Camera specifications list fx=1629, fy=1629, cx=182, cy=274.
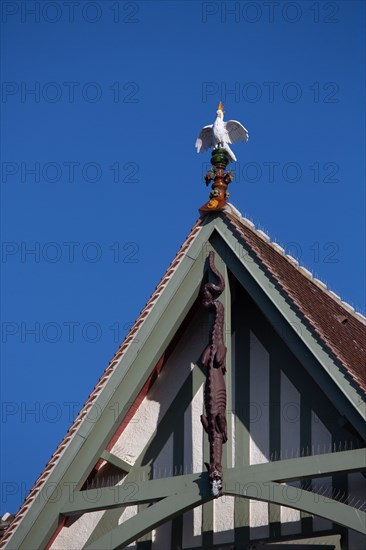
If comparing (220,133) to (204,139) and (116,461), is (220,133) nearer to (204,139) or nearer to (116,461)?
(204,139)

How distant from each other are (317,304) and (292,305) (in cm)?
185

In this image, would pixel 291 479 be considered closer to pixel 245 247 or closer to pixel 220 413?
pixel 220 413

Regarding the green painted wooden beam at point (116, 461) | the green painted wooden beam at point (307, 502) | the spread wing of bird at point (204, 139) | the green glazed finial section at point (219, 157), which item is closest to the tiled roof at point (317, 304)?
the green glazed finial section at point (219, 157)

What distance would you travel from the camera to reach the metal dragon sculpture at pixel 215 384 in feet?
74.2

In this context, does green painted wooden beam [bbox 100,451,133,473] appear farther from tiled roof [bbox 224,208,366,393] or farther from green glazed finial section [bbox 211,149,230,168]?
green glazed finial section [bbox 211,149,230,168]

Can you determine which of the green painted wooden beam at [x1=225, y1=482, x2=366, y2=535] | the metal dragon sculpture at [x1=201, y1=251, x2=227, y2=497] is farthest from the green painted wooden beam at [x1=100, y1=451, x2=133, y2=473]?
the green painted wooden beam at [x1=225, y1=482, x2=366, y2=535]

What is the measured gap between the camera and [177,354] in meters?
25.7

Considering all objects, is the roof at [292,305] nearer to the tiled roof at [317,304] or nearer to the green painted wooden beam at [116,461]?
the tiled roof at [317,304]

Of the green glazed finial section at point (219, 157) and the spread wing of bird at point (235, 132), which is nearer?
the green glazed finial section at point (219, 157)

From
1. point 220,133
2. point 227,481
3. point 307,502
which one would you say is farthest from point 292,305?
point 220,133

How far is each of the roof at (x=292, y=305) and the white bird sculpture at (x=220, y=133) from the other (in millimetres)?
1100

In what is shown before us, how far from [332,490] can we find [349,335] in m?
2.85

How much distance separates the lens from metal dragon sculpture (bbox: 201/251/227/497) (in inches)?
890

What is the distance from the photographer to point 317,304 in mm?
24984
